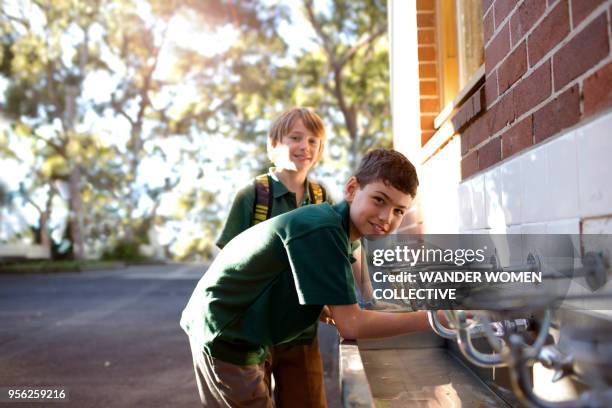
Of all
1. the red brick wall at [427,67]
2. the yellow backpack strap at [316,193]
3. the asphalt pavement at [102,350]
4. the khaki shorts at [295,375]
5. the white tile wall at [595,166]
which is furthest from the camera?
the asphalt pavement at [102,350]

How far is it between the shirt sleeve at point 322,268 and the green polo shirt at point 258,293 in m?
0.02

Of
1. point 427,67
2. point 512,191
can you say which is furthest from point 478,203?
point 427,67

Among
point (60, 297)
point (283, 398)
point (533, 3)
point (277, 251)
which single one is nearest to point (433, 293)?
point (277, 251)

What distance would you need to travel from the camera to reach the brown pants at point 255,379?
186cm

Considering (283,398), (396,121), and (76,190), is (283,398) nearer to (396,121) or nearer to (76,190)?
(396,121)

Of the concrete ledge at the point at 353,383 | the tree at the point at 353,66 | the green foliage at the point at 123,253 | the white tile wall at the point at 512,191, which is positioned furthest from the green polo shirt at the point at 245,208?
the green foliage at the point at 123,253

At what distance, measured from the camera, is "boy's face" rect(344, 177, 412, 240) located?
5.55 ft

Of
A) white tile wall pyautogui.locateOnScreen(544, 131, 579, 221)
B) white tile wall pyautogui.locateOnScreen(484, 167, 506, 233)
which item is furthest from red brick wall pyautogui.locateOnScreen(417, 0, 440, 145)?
white tile wall pyautogui.locateOnScreen(544, 131, 579, 221)

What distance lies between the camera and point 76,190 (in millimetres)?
21875

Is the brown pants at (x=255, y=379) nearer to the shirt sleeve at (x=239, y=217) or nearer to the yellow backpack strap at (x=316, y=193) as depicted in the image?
the shirt sleeve at (x=239, y=217)

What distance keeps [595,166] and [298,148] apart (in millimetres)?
1780

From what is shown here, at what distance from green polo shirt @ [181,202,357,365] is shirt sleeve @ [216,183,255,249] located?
82 centimetres

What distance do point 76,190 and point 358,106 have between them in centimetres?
1142

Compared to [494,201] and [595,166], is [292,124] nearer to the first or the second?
[494,201]
